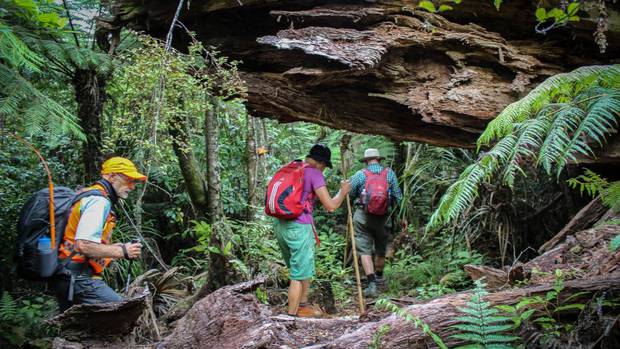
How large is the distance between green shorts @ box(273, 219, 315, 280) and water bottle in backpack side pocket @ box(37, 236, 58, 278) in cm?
248

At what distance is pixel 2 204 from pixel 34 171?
0.90m

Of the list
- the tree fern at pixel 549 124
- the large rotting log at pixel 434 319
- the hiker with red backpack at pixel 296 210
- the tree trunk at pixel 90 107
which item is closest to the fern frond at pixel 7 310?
the tree trunk at pixel 90 107

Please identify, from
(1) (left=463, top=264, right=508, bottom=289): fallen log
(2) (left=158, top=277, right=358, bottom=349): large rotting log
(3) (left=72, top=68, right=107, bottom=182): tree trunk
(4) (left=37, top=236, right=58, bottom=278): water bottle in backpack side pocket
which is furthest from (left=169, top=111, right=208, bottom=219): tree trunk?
(1) (left=463, top=264, right=508, bottom=289): fallen log

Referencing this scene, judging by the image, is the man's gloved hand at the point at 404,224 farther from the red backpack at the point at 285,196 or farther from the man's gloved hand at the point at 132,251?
the man's gloved hand at the point at 132,251

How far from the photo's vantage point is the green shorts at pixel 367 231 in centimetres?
911

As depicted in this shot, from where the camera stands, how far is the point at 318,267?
9.43 m

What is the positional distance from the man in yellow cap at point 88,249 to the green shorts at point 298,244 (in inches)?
75.0

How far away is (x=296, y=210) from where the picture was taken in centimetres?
594

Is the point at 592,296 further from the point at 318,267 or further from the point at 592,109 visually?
the point at 318,267

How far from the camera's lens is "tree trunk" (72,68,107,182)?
6375 millimetres

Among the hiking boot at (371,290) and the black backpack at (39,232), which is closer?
the black backpack at (39,232)

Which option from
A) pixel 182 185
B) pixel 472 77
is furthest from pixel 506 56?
pixel 182 185

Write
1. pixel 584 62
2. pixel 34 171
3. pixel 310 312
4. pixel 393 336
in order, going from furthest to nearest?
1. pixel 34 171
2. pixel 310 312
3. pixel 584 62
4. pixel 393 336

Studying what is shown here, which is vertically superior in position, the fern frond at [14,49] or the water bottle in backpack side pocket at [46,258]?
the fern frond at [14,49]
